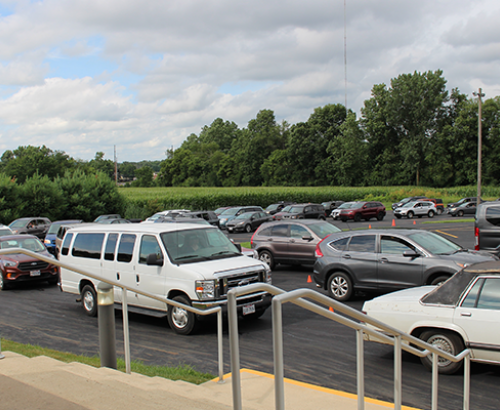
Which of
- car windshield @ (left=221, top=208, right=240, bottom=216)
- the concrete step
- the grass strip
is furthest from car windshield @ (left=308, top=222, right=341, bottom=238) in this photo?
car windshield @ (left=221, top=208, right=240, bottom=216)

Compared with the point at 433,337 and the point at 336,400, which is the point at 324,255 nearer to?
the point at 433,337

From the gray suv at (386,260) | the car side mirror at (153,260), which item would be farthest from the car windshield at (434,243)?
the car side mirror at (153,260)

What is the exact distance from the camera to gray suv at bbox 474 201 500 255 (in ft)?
47.8

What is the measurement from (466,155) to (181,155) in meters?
77.5

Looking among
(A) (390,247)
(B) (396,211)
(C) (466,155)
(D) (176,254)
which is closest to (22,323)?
(D) (176,254)

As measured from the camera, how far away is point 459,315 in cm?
618

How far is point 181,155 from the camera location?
135250mm

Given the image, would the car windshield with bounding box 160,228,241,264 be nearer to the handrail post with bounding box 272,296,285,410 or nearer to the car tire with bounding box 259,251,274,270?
the handrail post with bounding box 272,296,285,410

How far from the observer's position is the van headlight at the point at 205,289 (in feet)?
26.9

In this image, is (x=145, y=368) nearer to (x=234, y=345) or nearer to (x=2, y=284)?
(x=234, y=345)

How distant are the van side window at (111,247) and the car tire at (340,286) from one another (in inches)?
202

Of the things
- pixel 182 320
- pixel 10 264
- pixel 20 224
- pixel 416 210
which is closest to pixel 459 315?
→ pixel 182 320

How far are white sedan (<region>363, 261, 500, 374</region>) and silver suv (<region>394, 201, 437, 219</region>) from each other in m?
41.3

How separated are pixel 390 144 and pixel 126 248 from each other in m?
94.4
